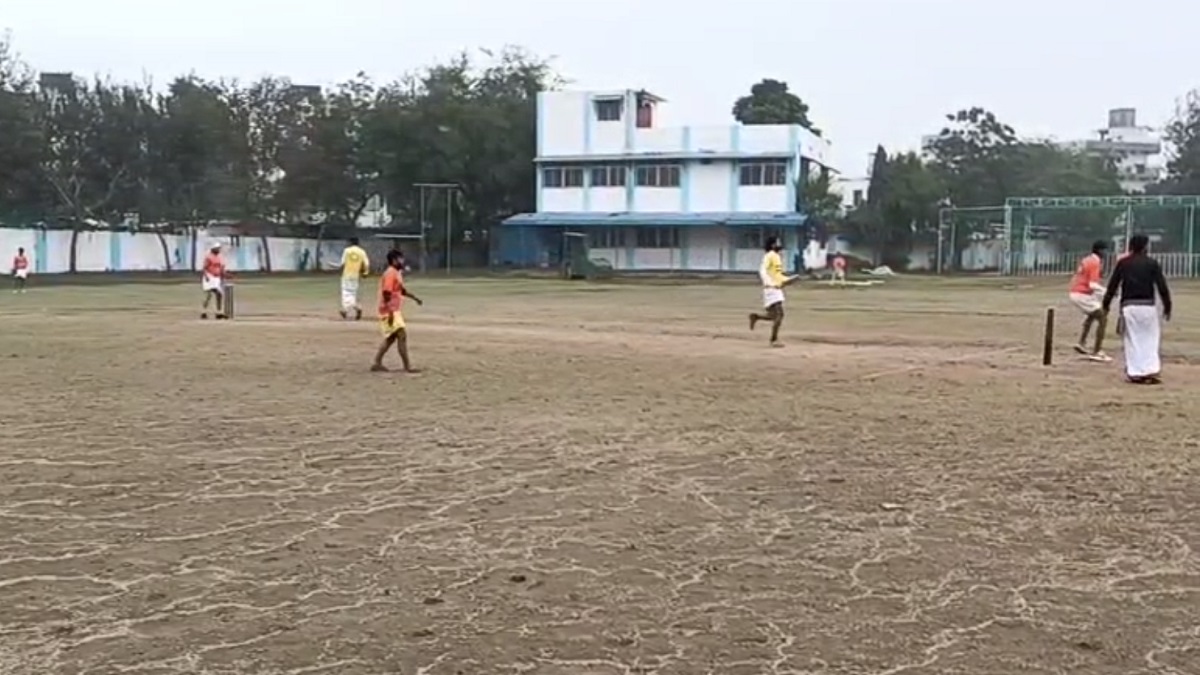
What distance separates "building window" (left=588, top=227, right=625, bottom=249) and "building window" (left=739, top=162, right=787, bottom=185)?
22.6 ft

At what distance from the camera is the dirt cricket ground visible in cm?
474

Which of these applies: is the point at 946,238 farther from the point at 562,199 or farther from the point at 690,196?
the point at 562,199

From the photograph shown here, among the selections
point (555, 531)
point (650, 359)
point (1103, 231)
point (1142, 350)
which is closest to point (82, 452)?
point (555, 531)

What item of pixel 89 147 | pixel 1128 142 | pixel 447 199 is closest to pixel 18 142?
pixel 89 147

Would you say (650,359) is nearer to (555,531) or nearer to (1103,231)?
(555,531)

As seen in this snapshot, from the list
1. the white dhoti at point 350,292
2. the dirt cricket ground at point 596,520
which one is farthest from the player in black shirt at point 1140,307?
the white dhoti at point 350,292

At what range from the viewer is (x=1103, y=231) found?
53656 mm

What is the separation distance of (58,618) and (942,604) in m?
3.45

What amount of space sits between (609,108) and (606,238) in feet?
20.4

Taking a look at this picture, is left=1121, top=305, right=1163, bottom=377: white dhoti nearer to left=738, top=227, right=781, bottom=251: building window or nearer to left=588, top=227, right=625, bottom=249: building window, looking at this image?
left=738, top=227, right=781, bottom=251: building window

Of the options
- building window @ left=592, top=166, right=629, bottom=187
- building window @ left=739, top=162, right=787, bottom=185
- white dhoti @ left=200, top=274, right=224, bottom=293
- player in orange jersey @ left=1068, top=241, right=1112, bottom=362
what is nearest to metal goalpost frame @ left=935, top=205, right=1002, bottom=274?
building window @ left=739, top=162, right=787, bottom=185

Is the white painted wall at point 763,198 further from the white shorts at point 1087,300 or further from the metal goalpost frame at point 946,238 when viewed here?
the white shorts at point 1087,300

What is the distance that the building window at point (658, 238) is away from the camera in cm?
6138

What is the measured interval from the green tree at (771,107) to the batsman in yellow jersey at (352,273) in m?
48.8
